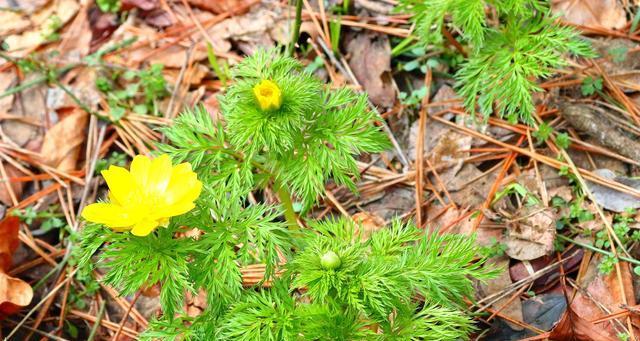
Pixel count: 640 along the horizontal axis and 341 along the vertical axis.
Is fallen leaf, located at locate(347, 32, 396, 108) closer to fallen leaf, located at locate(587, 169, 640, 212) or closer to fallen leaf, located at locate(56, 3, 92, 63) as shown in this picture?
fallen leaf, located at locate(587, 169, 640, 212)

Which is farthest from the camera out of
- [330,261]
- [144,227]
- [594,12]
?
[594,12]

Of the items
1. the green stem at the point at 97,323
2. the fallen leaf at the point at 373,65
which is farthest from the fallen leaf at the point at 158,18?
the green stem at the point at 97,323

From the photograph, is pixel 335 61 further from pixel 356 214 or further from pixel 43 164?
pixel 43 164

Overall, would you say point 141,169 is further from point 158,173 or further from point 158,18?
point 158,18

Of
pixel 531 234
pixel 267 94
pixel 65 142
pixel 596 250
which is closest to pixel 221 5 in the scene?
pixel 65 142

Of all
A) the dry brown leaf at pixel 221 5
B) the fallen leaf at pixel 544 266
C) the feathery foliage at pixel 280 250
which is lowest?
the fallen leaf at pixel 544 266

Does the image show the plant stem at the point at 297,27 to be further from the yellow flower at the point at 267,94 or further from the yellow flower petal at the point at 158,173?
the yellow flower petal at the point at 158,173
